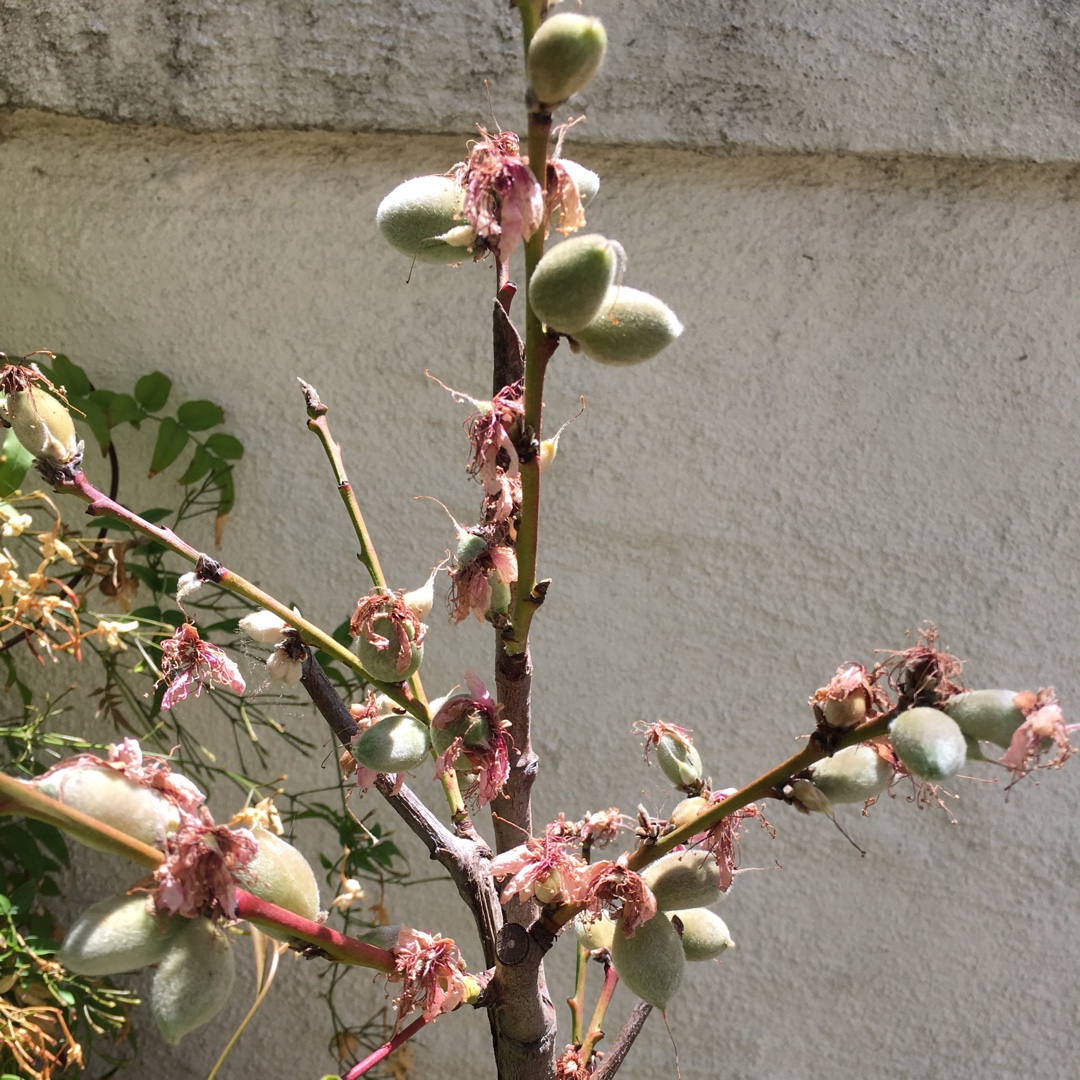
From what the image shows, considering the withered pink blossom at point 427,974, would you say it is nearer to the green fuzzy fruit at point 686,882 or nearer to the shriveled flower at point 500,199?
the green fuzzy fruit at point 686,882

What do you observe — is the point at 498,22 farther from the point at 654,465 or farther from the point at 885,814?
the point at 885,814

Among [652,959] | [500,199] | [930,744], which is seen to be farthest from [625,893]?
[500,199]

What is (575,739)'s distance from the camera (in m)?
0.91

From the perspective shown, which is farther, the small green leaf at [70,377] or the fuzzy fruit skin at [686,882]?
the small green leaf at [70,377]

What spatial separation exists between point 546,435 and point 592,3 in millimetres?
319

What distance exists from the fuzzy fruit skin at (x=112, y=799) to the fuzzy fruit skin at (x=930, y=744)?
212 millimetres

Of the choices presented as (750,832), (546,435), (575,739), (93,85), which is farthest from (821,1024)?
(93,85)

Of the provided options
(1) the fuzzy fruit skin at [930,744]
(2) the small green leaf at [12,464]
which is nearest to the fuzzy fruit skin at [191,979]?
(1) the fuzzy fruit skin at [930,744]

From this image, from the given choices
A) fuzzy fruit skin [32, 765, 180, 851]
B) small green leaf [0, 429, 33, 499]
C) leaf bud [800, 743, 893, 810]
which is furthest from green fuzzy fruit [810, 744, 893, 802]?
small green leaf [0, 429, 33, 499]

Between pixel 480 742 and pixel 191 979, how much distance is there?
128 mm

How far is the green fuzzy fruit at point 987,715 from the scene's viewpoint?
0.30m

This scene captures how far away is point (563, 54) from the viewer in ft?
0.92

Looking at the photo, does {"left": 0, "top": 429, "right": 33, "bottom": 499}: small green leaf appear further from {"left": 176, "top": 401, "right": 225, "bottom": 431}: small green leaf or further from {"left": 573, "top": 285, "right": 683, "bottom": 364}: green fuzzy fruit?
{"left": 573, "top": 285, "right": 683, "bottom": 364}: green fuzzy fruit

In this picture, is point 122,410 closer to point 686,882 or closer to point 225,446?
point 225,446
